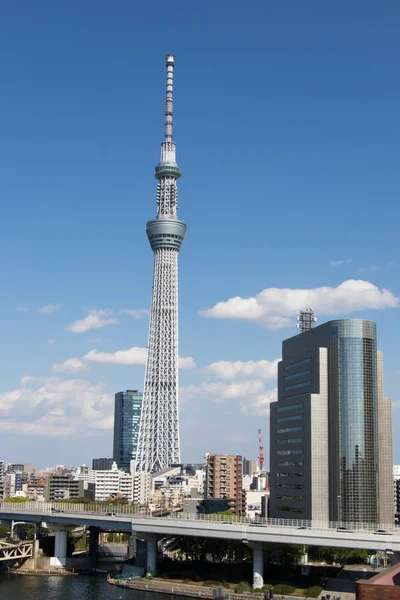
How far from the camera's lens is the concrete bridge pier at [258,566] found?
7399cm

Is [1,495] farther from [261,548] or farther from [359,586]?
[359,586]

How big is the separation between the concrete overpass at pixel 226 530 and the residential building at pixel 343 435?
4.69 metres

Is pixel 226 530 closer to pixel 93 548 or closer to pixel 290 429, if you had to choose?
pixel 290 429

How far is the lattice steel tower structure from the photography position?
18850 cm

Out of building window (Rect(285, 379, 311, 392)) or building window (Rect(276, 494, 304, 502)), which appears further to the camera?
building window (Rect(285, 379, 311, 392))

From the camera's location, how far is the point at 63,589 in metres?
78.1

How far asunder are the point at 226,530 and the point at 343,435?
2260 centimetres

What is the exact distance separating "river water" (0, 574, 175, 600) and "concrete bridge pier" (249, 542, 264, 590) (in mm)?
7626

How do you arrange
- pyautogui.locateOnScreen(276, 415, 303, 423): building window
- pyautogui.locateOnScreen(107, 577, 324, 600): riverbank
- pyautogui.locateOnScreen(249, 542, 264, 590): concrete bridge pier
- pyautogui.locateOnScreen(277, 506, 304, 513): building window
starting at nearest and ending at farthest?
1. pyautogui.locateOnScreen(107, 577, 324, 600): riverbank
2. pyautogui.locateOnScreen(249, 542, 264, 590): concrete bridge pier
3. pyautogui.locateOnScreen(277, 506, 304, 513): building window
4. pyautogui.locateOnScreen(276, 415, 303, 423): building window

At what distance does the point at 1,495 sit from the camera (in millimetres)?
198500

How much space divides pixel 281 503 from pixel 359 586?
83.8 m

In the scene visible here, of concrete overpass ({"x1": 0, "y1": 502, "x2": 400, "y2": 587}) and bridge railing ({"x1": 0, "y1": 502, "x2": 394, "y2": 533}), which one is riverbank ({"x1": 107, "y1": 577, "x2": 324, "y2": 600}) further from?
bridge railing ({"x1": 0, "y1": 502, "x2": 394, "y2": 533})

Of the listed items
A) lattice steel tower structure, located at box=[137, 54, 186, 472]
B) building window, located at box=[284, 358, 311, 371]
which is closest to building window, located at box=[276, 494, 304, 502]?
building window, located at box=[284, 358, 311, 371]

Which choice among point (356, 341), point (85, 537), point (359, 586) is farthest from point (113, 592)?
point (359, 586)
